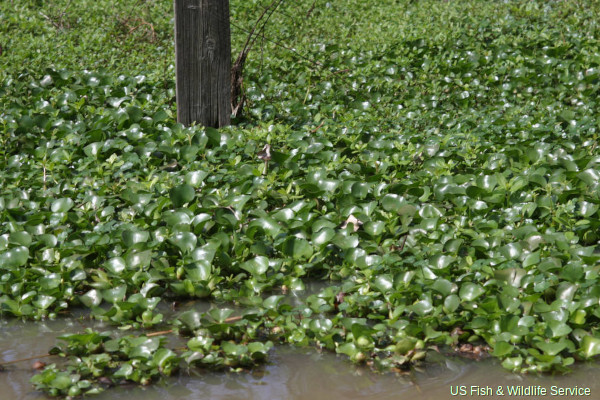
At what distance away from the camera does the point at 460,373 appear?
238cm

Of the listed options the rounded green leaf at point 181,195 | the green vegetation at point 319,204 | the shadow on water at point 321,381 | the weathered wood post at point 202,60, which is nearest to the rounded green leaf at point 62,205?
the green vegetation at point 319,204

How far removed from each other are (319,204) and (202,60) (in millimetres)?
1390

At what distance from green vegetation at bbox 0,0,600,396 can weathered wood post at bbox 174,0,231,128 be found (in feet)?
0.73

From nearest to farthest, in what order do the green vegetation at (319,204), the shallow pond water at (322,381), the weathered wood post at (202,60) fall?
the shallow pond water at (322,381), the green vegetation at (319,204), the weathered wood post at (202,60)

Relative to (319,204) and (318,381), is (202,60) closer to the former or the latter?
(319,204)

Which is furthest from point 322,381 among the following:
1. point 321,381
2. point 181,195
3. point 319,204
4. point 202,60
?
point 202,60

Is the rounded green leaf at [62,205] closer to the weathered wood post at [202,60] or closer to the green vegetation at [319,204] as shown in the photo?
the green vegetation at [319,204]

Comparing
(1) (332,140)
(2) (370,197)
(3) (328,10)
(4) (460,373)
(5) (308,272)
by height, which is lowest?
(4) (460,373)

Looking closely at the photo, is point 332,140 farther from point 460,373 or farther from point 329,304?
point 460,373

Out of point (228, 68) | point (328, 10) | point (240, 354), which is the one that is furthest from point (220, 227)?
point (328, 10)

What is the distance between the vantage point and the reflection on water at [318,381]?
7.39 feet

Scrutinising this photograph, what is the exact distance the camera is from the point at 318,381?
234 centimetres

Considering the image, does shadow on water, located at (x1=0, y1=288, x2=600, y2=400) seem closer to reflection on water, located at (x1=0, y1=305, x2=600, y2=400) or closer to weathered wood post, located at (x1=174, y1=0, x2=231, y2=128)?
reflection on water, located at (x1=0, y1=305, x2=600, y2=400)

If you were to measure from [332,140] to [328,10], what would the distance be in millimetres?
3490
